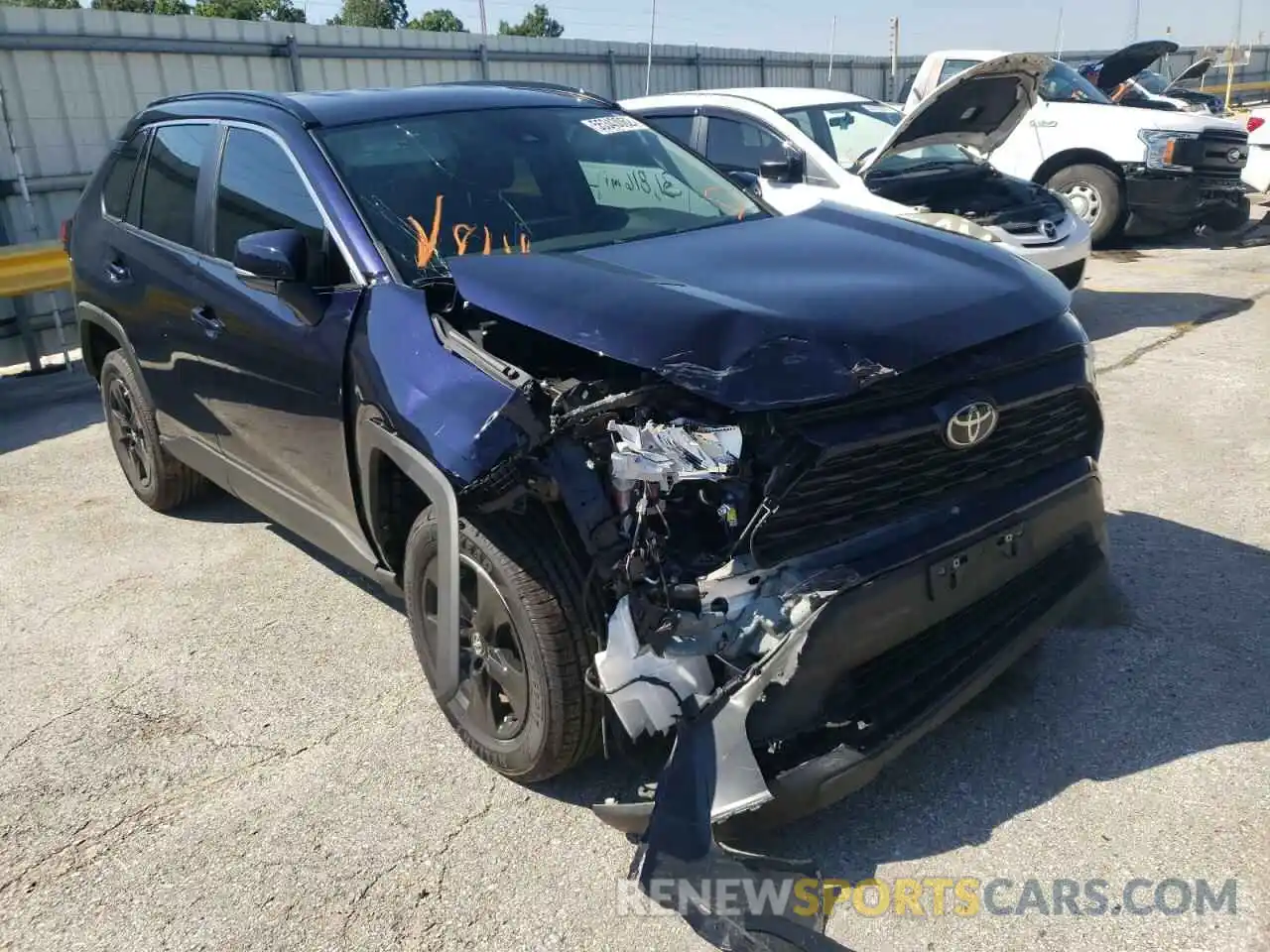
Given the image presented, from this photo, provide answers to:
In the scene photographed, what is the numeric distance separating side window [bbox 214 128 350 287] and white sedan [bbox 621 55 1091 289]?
11.6 ft

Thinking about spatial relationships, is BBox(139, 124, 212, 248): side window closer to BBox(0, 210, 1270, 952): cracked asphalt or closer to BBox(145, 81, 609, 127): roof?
BBox(145, 81, 609, 127): roof

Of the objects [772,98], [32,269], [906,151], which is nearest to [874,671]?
[906,151]

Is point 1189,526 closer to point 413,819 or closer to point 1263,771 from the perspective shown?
point 1263,771

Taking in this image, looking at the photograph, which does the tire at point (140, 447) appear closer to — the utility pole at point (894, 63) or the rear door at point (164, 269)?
the rear door at point (164, 269)

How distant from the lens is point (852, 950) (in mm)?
2445

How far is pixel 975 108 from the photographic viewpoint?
721 cm

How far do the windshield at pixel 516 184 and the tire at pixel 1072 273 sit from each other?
4.08 meters

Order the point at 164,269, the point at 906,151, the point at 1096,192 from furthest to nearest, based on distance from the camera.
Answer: the point at 1096,192
the point at 906,151
the point at 164,269

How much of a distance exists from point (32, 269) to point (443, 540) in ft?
21.0

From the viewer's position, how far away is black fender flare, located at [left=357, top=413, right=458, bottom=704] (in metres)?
2.82

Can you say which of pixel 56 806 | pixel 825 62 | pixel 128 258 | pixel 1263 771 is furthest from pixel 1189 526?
pixel 825 62

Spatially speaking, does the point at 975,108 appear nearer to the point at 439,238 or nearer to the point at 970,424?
the point at 439,238
